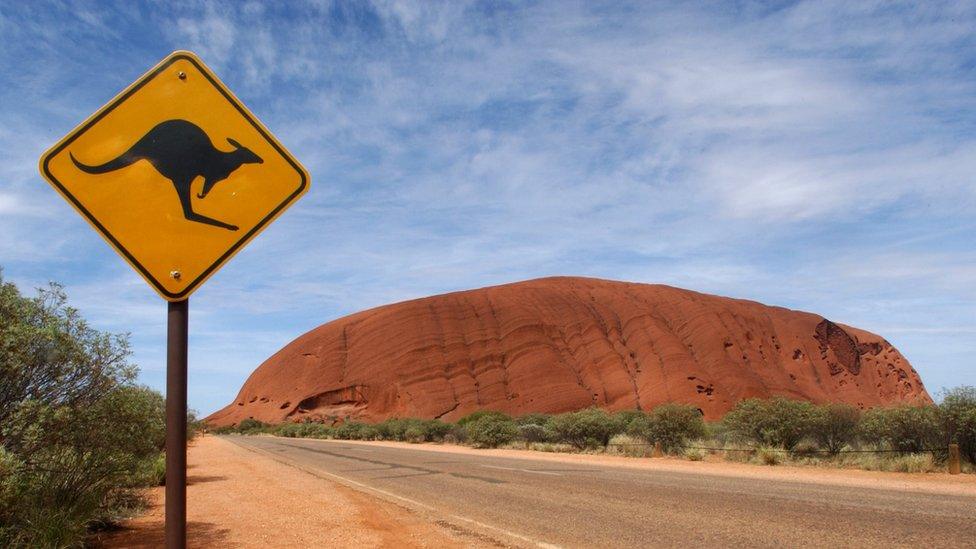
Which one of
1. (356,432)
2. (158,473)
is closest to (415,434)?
(356,432)

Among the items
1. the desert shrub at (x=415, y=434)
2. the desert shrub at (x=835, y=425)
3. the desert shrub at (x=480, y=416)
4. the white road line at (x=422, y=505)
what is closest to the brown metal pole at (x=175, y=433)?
the white road line at (x=422, y=505)

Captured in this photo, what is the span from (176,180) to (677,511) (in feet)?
32.0

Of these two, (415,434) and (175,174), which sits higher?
(175,174)

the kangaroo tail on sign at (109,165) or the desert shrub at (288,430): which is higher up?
the kangaroo tail on sign at (109,165)

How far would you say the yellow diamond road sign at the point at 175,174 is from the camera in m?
2.24

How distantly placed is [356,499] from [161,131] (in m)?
12.1

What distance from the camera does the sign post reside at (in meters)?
2.22

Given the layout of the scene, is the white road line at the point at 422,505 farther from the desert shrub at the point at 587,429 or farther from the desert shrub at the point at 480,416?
the desert shrub at the point at 480,416

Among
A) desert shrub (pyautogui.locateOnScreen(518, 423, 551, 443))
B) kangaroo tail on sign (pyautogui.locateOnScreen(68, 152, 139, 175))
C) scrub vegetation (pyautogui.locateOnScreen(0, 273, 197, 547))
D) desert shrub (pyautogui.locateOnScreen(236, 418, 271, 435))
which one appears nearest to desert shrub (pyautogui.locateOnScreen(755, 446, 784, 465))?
desert shrub (pyautogui.locateOnScreen(518, 423, 551, 443))

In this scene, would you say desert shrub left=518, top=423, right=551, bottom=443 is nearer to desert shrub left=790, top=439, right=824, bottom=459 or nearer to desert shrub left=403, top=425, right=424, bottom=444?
desert shrub left=403, top=425, right=424, bottom=444

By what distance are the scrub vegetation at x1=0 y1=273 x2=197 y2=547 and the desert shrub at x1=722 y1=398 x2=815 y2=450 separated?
68.7 feet

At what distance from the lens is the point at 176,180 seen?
232 centimetres

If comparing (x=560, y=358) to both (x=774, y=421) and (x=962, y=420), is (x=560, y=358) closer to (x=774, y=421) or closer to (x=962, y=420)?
(x=774, y=421)

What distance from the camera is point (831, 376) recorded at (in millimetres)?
91375
